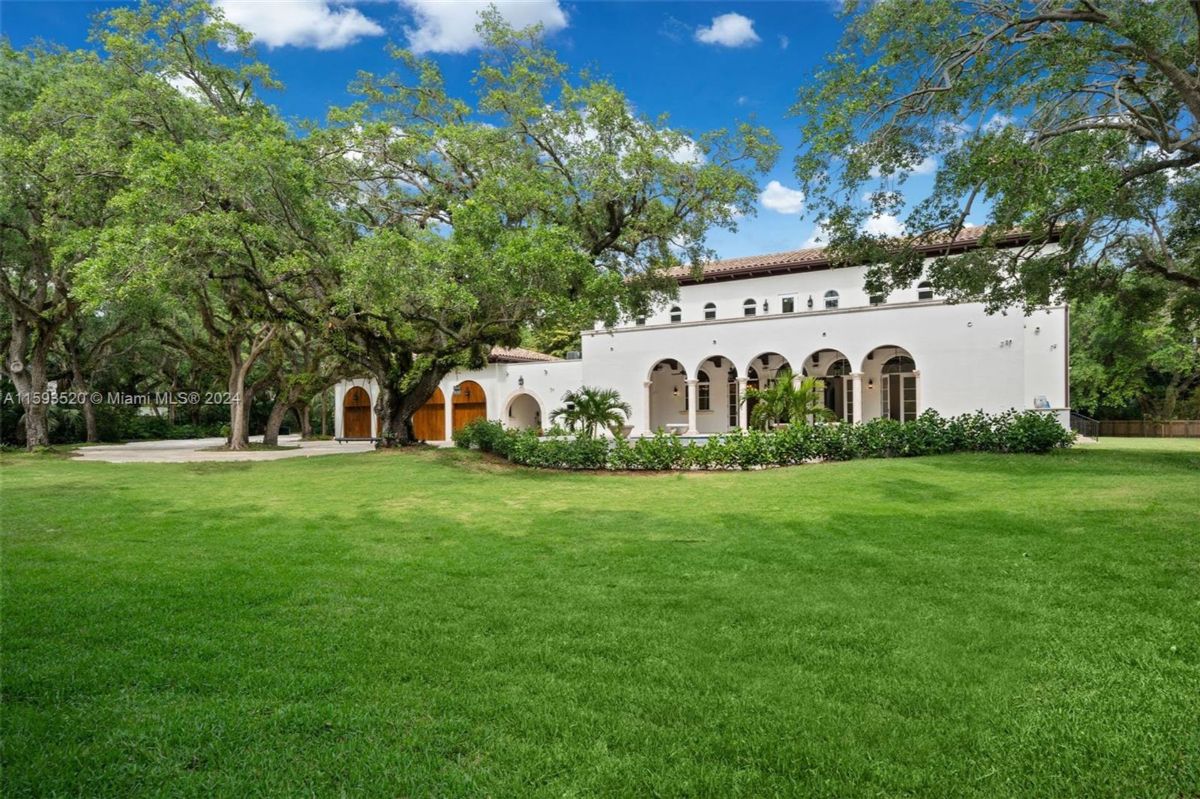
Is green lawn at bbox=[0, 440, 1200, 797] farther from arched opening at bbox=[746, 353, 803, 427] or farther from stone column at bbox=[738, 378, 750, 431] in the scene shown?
arched opening at bbox=[746, 353, 803, 427]

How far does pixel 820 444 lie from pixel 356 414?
26058mm

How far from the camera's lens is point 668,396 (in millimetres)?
30172

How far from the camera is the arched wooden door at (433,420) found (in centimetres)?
3242

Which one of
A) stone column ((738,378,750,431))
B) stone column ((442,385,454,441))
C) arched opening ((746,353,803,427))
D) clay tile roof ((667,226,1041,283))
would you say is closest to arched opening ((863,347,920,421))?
arched opening ((746,353,803,427))

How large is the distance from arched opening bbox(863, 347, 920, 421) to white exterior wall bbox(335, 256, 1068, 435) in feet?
0.24

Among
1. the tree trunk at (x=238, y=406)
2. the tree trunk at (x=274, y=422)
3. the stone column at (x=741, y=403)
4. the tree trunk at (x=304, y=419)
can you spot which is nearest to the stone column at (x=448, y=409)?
the tree trunk at (x=304, y=419)

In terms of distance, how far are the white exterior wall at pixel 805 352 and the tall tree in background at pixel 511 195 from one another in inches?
240

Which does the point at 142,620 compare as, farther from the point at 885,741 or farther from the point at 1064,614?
the point at 1064,614

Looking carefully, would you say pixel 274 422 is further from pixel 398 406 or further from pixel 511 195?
pixel 511 195

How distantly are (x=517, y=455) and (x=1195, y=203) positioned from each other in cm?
1681

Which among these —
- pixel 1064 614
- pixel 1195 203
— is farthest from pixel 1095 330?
pixel 1064 614

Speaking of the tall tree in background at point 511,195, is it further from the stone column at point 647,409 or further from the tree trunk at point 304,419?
the tree trunk at point 304,419

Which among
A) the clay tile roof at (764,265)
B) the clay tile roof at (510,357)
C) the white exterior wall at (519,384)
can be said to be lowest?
the white exterior wall at (519,384)

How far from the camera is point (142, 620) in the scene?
4.48 meters
